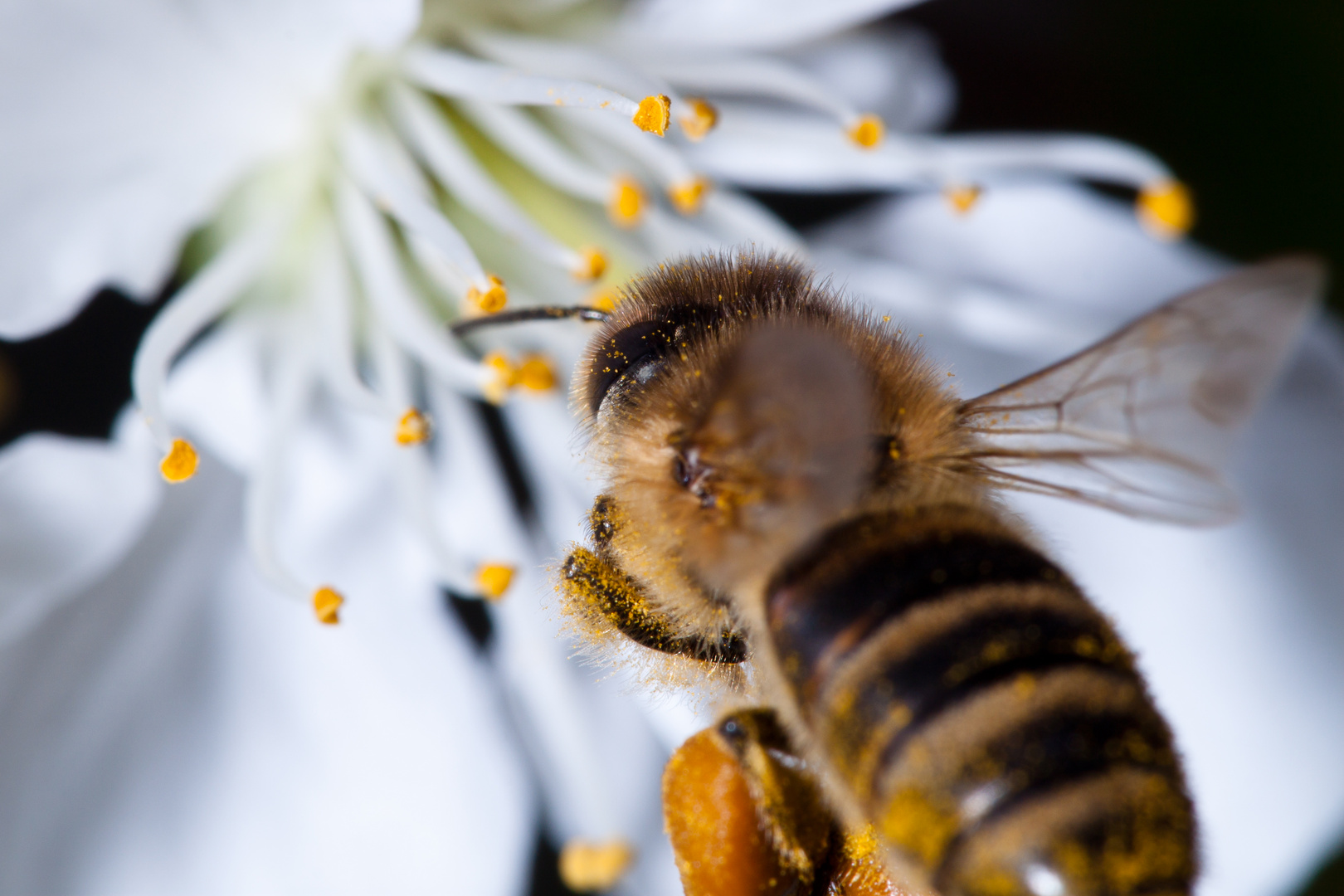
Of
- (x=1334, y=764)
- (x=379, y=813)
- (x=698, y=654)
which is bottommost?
(x=1334, y=764)

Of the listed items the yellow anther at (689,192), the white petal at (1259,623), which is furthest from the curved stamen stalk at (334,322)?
the white petal at (1259,623)

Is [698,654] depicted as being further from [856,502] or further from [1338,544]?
[1338,544]

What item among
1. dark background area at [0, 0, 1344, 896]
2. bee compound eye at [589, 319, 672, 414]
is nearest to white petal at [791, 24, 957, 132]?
dark background area at [0, 0, 1344, 896]

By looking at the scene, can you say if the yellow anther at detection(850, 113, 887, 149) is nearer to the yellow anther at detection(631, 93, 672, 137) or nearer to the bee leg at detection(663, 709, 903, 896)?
the yellow anther at detection(631, 93, 672, 137)

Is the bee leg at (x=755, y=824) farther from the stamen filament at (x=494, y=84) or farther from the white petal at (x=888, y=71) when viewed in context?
the white petal at (x=888, y=71)

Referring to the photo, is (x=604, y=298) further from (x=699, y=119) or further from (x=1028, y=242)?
(x=1028, y=242)

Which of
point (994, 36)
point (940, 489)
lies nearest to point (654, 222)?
point (994, 36)
